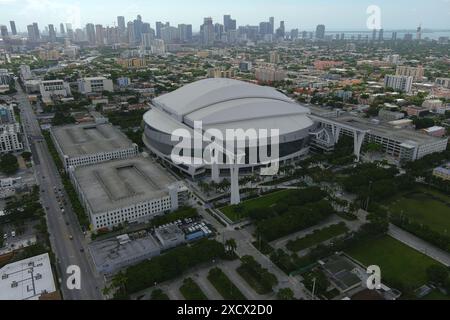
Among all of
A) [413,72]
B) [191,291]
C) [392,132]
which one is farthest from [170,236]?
[413,72]

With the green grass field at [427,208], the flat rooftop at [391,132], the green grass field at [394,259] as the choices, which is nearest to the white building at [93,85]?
the flat rooftop at [391,132]

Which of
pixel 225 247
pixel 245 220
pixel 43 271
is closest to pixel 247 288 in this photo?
pixel 225 247

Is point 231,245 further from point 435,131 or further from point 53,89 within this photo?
point 53,89

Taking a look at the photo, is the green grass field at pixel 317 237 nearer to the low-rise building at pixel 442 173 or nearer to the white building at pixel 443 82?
the low-rise building at pixel 442 173

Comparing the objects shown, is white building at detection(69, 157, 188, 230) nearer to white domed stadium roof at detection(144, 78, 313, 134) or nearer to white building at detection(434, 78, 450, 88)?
white domed stadium roof at detection(144, 78, 313, 134)

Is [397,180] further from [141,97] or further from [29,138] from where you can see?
[141,97]
